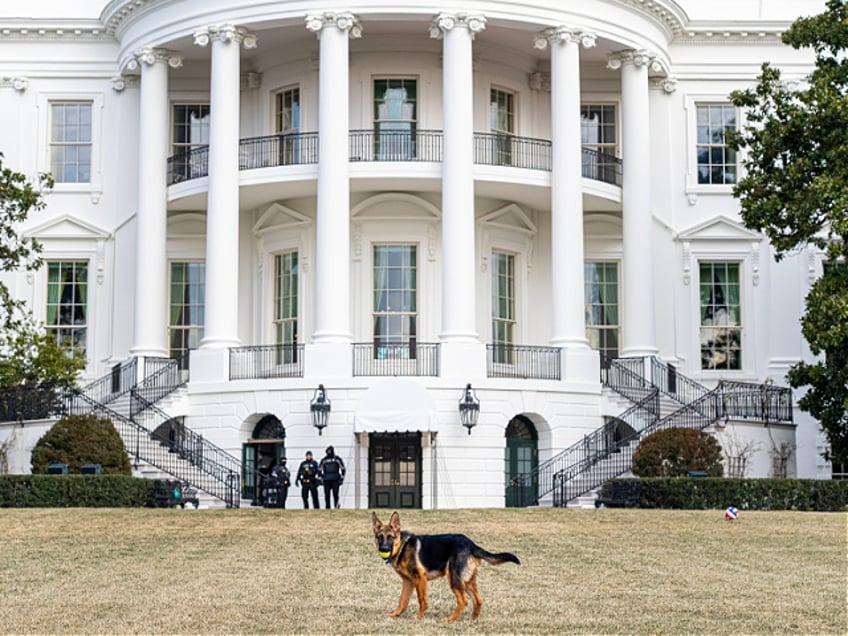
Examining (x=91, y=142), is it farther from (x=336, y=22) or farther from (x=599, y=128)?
(x=599, y=128)

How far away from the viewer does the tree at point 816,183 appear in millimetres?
30781

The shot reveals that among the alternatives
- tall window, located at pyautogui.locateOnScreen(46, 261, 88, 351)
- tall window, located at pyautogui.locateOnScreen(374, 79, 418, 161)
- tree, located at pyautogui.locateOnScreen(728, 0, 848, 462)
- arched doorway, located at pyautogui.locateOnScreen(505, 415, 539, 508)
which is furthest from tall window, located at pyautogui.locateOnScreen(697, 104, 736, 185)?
tall window, located at pyautogui.locateOnScreen(46, 261, 88, 351)

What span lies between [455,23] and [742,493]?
46.4 ft

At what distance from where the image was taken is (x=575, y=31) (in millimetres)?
37656

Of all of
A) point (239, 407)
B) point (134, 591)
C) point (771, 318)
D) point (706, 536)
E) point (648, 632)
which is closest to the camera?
point (648, 632)

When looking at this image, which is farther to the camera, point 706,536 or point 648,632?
point 706,536

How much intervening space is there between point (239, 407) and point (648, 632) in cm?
2347

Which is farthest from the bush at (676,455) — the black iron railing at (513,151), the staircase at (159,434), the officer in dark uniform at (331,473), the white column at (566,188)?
the black iron railing at (513,151)

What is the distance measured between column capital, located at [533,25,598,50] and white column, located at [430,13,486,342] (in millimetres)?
1949

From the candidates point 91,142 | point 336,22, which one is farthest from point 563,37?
point 91,142

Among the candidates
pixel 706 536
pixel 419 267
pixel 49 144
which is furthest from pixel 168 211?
pixel 706 536

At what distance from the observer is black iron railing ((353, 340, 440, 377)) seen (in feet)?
117

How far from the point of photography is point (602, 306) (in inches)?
1620

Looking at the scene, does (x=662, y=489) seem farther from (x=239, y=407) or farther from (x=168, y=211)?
(x=168, y=211)
